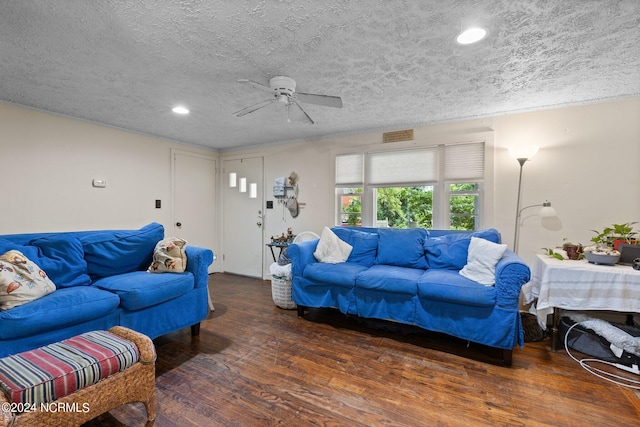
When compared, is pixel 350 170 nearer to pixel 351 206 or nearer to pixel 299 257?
pixel 351 206

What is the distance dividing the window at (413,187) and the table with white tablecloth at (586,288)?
3.61 ft

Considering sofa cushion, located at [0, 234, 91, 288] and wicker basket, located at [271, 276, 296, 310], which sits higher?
sofa cushion, located at [0, 234, 91, 288]

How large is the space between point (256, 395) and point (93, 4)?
7.88 ft

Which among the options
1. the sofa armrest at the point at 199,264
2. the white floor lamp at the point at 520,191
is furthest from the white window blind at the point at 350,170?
the sofa armrest at the point at 199,264

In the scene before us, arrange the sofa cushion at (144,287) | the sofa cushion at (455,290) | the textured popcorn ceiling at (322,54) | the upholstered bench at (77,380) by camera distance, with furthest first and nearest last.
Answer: the sofa cushion at (455,290) < the sofa cushion at (144,287) < the textured popcorn ceiling at (322,54) < the upholstered bench at (77,380)

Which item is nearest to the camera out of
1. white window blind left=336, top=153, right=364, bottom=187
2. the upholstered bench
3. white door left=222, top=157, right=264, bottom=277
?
the upholstered bench

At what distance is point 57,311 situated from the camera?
178 cm

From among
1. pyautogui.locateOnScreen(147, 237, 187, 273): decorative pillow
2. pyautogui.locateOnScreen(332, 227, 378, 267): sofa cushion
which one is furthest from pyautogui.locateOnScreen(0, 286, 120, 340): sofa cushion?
pyautogui.locateOnScreen(332, 227, 378, 267): sofa cushion

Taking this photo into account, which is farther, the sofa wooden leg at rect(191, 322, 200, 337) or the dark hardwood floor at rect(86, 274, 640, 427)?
the sofa wooden leg at rect(191, 322, 200, 337)

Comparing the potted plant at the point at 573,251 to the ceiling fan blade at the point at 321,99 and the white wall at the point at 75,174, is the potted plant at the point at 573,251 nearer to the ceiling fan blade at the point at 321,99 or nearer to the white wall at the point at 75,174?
the ceiling fan blade at the point at 321,99

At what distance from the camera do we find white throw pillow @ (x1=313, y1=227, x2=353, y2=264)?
320 cm

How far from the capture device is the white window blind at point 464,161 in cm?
334

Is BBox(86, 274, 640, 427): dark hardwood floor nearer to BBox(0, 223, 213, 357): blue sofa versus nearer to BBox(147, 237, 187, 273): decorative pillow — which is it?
BBox(0, 223, 213, 357): blue sofa

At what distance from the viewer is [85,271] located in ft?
7.83
